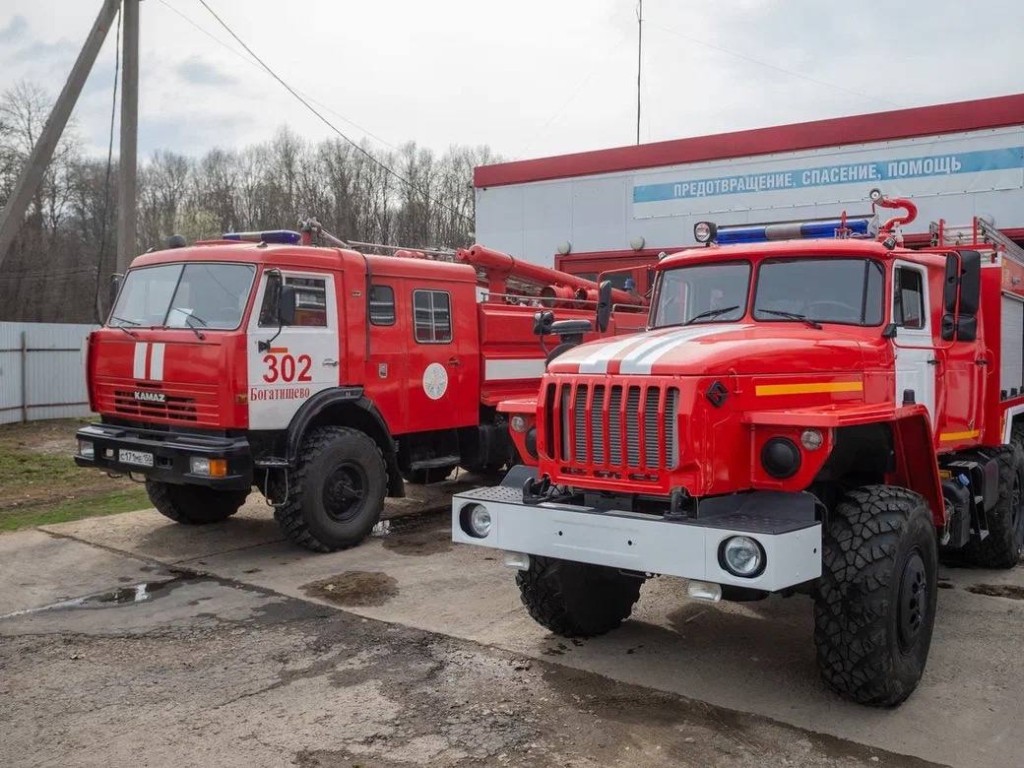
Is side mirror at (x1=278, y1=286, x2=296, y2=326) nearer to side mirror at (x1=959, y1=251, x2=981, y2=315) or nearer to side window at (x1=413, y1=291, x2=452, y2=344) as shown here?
side window at (x1=413, y1=291, x2=452, y2=344)

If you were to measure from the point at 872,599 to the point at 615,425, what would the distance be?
1.45 metres

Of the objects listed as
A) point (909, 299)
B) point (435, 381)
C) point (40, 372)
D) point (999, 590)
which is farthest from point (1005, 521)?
point (40, 372)

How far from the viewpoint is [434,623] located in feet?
19.4

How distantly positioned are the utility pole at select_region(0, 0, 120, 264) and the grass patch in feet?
14.2

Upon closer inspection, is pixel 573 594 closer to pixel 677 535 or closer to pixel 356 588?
pixel 677 535

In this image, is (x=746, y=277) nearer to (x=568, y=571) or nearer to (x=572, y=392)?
(x=572, y=392)

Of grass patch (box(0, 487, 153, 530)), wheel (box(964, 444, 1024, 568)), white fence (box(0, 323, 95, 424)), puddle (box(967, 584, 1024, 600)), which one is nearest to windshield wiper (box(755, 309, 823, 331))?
wheel (box(964, 444, 1024, 568))

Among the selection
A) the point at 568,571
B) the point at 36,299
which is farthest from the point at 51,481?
the point at 36,299

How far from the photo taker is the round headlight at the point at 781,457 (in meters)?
4.36

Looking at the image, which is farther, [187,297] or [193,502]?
[193,502]

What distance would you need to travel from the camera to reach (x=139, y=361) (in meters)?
7.73

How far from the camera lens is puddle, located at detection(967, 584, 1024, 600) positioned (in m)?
6.46

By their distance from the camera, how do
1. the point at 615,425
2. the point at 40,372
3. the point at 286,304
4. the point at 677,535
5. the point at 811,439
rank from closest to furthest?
the point at 677,535
the point at 811,439
the point at 615,425
the point at 286,304
the point at 40,372

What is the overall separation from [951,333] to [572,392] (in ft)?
9.11
